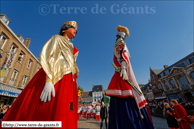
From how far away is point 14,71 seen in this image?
14867 mm

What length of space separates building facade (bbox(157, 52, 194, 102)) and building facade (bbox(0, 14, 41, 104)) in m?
37.4

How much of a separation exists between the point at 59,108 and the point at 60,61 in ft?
2.67

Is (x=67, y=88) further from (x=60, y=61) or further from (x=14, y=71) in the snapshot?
(x=14, y=71)

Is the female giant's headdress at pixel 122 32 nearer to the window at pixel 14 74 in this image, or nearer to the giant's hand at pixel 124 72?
the giant's hand at pixel 124 72

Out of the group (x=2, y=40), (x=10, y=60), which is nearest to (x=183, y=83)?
(x=10, y=60)

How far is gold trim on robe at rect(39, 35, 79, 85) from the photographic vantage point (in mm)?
1479

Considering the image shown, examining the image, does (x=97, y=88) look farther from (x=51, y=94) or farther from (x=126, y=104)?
(x=51, y=94)

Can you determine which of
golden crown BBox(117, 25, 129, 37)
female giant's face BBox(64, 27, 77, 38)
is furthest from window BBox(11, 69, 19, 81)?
golden crown BBox(117, 25, 129, 37)

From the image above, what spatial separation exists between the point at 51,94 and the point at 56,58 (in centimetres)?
64

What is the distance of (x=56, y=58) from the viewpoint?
167cm

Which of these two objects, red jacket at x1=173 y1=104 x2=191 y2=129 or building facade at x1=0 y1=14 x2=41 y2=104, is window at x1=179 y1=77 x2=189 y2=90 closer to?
red jacket at x1=173 y1=104 x2=191 y2=129

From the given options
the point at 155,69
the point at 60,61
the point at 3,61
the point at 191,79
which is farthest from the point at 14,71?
the point at 155,69

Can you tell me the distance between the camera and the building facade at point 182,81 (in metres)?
23.6

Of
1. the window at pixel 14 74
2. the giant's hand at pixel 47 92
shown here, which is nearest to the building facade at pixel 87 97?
the window at pixel 14 74
